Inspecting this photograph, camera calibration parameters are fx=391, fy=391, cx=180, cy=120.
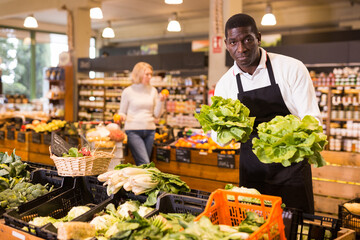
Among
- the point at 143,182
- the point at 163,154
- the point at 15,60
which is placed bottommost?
the point at 163,154

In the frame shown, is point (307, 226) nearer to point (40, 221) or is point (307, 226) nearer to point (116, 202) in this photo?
point (116, 202)

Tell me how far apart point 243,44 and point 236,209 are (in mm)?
943

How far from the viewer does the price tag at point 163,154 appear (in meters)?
5.64

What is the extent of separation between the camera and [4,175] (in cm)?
310

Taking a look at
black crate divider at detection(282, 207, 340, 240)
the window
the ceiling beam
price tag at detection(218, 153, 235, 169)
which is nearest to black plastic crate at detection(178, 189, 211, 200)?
black crate divider at detection(282, 207, 340, 240)

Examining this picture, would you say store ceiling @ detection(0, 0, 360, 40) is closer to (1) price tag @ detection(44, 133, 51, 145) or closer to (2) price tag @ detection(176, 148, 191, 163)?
(1) price tag @ detection(44, 133, 51, 145)

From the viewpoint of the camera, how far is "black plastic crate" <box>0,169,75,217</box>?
2.52 metres

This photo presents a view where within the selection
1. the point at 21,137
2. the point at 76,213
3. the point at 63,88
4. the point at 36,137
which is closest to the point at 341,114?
the point at 36,137

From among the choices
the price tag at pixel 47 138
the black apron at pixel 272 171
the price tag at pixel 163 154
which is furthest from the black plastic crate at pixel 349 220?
the price tag at pixel 47 138

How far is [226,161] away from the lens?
193 inches

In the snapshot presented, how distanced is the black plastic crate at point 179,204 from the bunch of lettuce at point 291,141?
0.51 m

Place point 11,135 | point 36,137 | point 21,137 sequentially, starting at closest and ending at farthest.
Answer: point 36,137 → point 21,137 → point 11,135

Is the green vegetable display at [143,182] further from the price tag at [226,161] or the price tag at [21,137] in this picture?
the price tag at [21,137]

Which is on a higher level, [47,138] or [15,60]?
[15,60]
